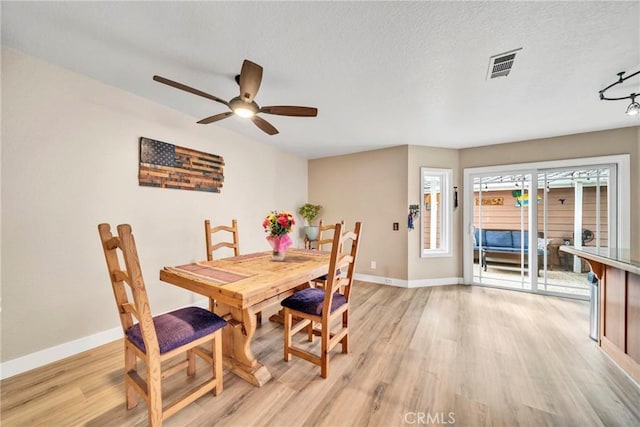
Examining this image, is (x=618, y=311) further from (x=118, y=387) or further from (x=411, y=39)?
(x=118, y=387)

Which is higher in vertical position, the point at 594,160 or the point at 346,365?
the point at 594,160

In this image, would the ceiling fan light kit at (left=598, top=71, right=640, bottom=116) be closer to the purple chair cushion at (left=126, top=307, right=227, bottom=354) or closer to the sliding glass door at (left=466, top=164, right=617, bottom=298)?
the sliding glass door at (left=466, top=164, right=617, bottom=298)

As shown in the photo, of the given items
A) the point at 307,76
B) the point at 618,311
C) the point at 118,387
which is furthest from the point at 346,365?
the point at 307,76

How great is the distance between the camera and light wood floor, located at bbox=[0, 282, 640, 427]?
4.65 ft

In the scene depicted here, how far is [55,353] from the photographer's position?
6.30 feet

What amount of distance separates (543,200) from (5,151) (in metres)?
6.06

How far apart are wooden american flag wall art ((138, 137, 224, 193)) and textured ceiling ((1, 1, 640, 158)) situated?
19.6 inches

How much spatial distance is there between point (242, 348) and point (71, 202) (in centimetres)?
194

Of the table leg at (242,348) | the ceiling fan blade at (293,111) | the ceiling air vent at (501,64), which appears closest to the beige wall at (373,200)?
the ceiling air vent at (501,64)

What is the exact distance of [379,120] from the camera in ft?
9.75

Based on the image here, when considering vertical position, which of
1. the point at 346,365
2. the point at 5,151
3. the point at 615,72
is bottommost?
the point at 346,365

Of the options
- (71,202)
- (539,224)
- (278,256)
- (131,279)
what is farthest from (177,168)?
(539,224)

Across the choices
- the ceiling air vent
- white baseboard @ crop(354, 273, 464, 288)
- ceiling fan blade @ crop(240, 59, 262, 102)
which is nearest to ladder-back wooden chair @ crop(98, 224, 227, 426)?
ceiling fan blade @ crop(240, 59, 262, 102)

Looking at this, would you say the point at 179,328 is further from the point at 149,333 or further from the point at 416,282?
the point at 416,282
